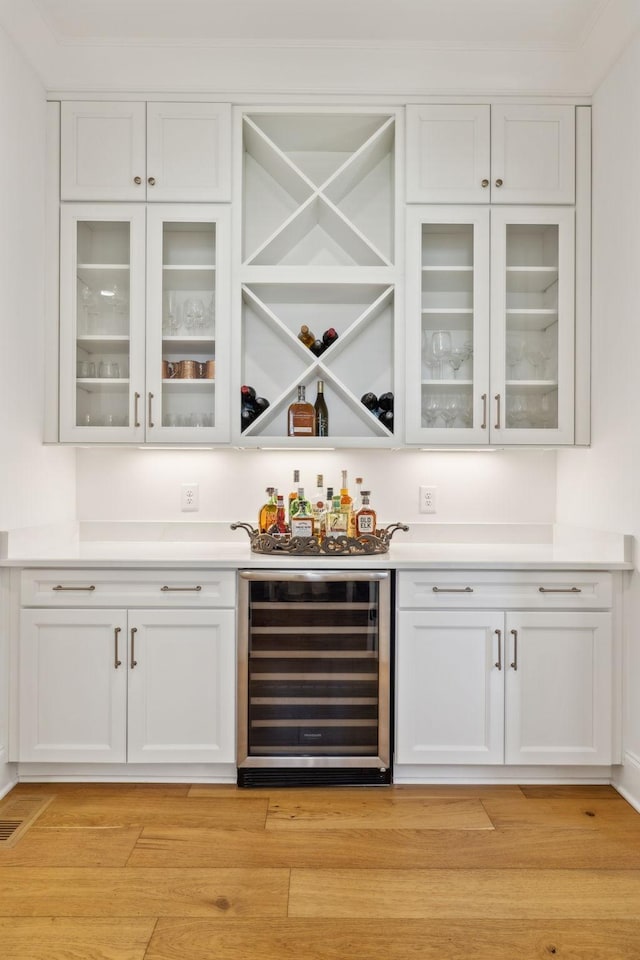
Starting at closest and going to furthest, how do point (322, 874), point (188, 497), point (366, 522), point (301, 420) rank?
point (322, 874) → point (366, 522) → point (301, 420) → point (188, 497)

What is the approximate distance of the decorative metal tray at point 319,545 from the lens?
270 cm

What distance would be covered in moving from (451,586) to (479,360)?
98 cm

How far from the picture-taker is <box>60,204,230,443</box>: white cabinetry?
9.30 ft

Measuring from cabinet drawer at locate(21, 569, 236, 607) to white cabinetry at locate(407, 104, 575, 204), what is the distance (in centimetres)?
182

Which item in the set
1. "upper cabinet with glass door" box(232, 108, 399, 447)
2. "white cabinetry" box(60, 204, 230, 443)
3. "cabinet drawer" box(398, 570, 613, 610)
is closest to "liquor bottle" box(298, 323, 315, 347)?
"upper cabinet with glass door" box(232, 108, 399, 447)

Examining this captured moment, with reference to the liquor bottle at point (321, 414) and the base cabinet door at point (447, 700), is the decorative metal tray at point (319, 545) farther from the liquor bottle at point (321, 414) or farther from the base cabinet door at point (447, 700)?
the liquor bottle at point (321, 414)

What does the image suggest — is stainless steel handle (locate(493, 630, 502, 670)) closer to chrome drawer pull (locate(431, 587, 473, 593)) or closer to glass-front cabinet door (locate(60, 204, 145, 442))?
chrome drawer pull (locate(431, 587, 473, 593))

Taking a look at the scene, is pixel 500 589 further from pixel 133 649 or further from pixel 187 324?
pixel 187 324

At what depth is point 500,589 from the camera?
2.58 m

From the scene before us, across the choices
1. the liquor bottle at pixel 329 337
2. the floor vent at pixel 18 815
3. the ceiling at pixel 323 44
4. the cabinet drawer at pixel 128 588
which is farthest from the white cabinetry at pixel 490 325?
the floor vent at pixel 18 815

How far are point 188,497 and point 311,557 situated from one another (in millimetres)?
822

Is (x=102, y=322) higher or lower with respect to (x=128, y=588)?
higher

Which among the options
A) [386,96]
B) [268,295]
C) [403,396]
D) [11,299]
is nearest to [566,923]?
[403,396]

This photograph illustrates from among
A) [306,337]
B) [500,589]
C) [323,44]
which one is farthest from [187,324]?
[500,589]
